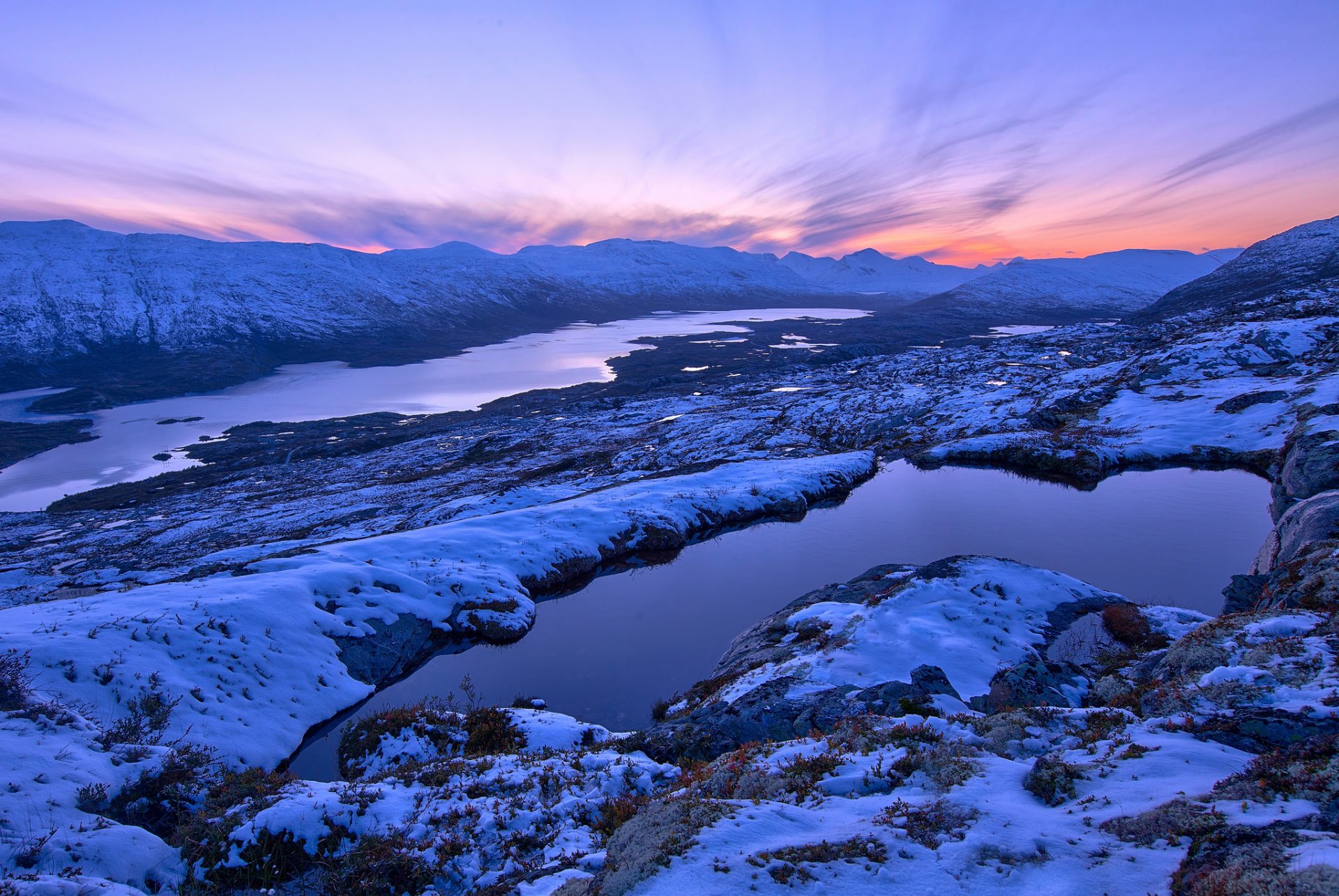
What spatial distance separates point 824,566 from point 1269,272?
8221 inches

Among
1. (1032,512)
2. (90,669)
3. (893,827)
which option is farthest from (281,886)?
(1032,512)

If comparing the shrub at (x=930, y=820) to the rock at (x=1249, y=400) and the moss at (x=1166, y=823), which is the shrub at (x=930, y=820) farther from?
the rock at (x=1249, y=400)

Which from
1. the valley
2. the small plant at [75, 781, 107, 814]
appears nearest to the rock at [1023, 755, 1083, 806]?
the valley

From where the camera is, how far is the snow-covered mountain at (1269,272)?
133000 millimetres

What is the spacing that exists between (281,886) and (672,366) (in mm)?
123267

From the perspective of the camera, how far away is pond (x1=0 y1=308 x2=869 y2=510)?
73875mm

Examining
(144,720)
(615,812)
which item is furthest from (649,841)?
(144,720)

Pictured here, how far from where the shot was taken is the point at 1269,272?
15500cm

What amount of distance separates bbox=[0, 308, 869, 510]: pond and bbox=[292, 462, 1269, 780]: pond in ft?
234

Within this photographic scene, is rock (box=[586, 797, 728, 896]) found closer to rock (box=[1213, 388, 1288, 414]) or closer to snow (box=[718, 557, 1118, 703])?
snow (box=[718, 557, 1118, 703])

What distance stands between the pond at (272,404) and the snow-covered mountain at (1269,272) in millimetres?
124512

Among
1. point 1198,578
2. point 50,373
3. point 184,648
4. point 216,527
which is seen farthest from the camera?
point 50,373

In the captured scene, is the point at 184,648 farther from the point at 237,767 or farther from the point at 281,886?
the point at 281,886

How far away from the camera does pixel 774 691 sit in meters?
14.3
